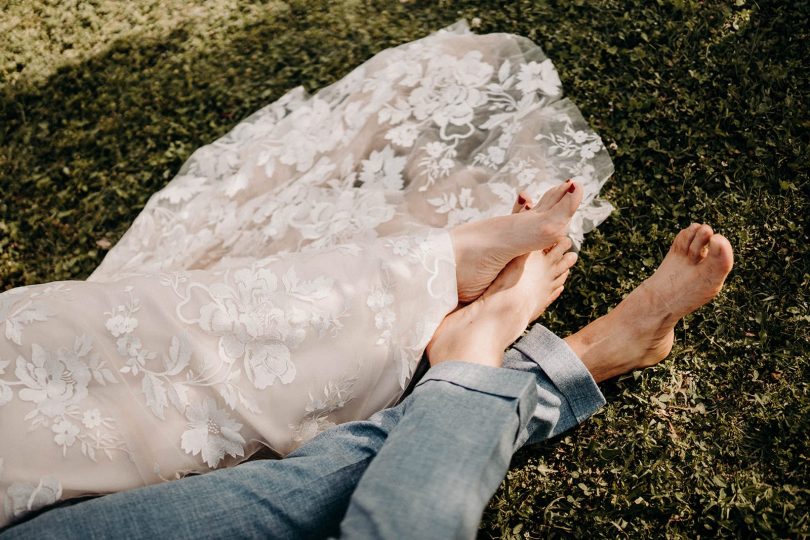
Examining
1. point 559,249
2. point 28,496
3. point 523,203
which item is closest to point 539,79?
point 523,203

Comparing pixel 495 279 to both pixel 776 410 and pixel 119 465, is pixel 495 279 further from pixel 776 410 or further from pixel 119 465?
pixel 119 465

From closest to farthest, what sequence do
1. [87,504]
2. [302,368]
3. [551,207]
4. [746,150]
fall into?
[87,504] < [302,368] < [551,207] < [746,150]

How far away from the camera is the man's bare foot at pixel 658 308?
235 cm

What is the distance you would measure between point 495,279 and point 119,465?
1.54 metres

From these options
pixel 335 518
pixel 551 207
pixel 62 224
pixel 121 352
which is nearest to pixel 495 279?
pixel 551 207

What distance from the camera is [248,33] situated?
3711 mm

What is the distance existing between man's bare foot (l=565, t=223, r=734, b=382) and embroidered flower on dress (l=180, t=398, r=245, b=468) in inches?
56.5

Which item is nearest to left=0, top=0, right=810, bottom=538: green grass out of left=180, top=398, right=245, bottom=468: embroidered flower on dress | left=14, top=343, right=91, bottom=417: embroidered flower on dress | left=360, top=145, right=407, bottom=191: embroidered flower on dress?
left=360, top=145, right=407, bottom=191: embroidered flower on dress

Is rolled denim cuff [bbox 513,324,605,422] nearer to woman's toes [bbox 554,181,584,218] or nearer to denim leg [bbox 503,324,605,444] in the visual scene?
denim leg [bbox 503,324,605,444]

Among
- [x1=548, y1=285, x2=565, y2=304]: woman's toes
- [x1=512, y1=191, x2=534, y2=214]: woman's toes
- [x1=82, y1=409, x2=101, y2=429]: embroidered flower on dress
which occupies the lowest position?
[x1=548, y1=285, x2=565, y2=304]: woman's toes

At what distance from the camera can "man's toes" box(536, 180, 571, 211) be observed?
2.32m

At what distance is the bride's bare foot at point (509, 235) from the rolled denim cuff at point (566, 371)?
0.37 m

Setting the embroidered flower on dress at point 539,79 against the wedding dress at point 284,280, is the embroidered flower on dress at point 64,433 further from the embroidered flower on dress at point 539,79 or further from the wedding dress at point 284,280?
the embroidered flower on dress at point 539,79

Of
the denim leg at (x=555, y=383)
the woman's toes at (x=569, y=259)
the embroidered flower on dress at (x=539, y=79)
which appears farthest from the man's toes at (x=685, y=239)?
the embroidered flower on dress at (x=539, y=79)
